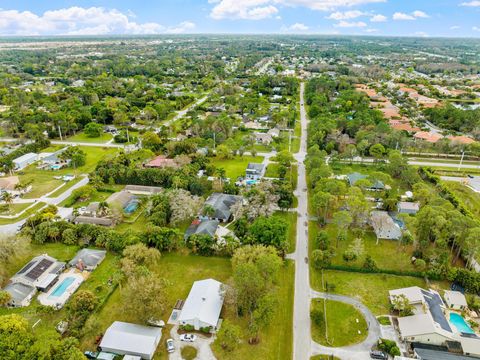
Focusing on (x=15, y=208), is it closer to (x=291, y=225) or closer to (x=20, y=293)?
(x=20, y=293)

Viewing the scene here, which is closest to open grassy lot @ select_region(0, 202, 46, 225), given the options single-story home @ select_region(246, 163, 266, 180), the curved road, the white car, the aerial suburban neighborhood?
the aerial suburban neighborhood

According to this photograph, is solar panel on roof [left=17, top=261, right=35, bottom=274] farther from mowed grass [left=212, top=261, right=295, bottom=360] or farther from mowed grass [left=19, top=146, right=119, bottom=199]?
mowed grass [left=212, top=261, right=295, bottom=360]

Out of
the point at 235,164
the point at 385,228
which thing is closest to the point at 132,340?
the point at 385,228

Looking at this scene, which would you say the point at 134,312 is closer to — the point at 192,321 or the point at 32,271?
the point at 192,321

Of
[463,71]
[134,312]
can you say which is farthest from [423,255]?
[463,71]

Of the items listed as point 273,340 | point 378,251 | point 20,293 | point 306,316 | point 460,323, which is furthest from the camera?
point 378,251

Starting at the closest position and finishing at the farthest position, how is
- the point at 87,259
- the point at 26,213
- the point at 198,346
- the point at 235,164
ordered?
the point at 198,346 < the point at 87,259 < the point at 26,213 < the point at 235,164
